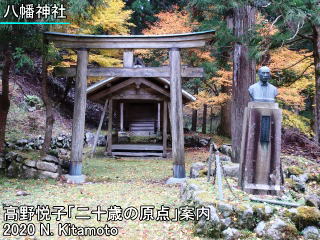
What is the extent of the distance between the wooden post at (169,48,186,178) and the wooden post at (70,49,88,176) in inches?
106

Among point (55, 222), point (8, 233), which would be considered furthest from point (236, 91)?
point (8, 233)

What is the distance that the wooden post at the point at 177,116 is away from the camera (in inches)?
377

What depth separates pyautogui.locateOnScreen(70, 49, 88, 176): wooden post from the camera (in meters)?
9.80

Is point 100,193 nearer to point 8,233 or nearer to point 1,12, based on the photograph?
point 8,233

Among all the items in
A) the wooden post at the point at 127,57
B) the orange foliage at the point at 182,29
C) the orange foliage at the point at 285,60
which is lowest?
the wooden post at the point at 127,57

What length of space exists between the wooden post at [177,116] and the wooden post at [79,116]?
268cm

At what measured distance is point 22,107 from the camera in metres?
17.3

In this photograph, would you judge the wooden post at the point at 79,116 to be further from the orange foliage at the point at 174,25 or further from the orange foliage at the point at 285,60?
the orange foliage at the point at 174,25

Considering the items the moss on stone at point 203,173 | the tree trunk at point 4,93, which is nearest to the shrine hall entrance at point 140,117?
the tree trunk at point 4,93

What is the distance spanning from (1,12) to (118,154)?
940 cm

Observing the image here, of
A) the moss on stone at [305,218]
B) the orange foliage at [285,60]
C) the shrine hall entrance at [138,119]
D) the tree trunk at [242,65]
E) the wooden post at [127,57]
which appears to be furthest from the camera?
the shrine hall entrance at [138,119]

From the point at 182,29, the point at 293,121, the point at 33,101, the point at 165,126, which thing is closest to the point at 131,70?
the point at 165,126

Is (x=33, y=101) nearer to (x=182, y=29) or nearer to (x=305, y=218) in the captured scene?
(x=182, y=29)

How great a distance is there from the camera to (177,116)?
376 inches
